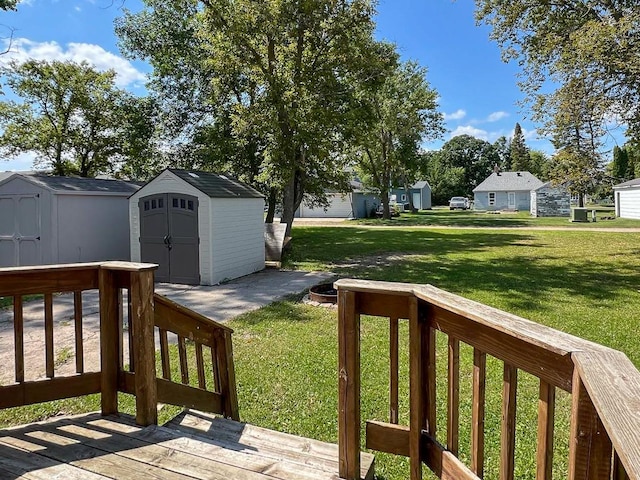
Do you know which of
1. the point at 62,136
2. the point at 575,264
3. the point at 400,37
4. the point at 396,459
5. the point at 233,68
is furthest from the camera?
the point at 62,136

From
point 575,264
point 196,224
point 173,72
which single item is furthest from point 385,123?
point 196,224

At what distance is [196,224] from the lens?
365 inches

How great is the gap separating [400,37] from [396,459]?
16062 mm

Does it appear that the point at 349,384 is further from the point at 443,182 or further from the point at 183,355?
the point at 443,182

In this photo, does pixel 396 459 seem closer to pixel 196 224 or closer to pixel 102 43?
pixel 196 224

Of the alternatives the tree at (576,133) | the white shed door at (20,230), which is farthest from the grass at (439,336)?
the white shed door at (20,230)

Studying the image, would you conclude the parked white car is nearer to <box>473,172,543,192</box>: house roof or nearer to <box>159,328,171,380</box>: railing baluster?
<box>473,172,543,192</box>: house roof

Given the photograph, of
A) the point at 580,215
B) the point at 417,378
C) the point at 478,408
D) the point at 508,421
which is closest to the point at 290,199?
the point at 417,378

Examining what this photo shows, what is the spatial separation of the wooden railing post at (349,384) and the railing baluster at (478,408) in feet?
1.79

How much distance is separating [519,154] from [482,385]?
66.3m

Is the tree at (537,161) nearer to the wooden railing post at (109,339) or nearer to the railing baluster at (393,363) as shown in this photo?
the railing baluster at (393,363)

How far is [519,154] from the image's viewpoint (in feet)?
200

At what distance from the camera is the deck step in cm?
221

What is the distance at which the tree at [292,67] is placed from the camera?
1253cm
